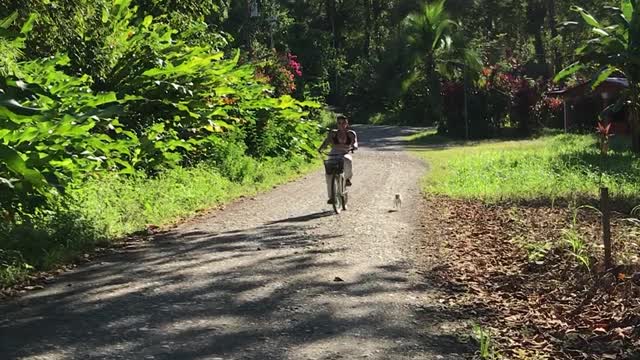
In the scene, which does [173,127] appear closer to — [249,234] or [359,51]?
[249,234]

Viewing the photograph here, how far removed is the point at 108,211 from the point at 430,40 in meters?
35.3

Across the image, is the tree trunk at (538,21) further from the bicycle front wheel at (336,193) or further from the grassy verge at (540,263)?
the bicycle front wheel at (336,193)

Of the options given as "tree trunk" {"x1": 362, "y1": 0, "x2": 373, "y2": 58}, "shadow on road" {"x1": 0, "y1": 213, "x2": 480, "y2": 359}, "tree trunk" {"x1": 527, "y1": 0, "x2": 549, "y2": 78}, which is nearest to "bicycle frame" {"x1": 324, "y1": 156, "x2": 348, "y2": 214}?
"shadow on road" {"x1": 0, "y1": 213, "x2": 480, "y2": 359}

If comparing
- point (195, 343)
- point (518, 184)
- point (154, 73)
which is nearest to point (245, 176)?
point (154, 73)

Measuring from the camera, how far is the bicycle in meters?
11.4

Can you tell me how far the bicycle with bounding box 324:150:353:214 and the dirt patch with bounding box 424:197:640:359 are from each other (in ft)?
6.41

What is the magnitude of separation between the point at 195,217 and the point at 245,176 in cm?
468

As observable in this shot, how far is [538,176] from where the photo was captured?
15.8 m

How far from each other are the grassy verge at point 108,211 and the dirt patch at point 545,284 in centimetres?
410

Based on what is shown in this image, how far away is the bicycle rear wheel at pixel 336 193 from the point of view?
11352 millimetres

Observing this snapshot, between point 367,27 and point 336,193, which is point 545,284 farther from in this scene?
point 367,27

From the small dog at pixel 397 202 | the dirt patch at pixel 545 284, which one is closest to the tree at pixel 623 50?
the small dog at pixel 397 202

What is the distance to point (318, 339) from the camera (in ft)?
16.0

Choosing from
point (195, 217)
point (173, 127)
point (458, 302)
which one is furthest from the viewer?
point (173, 127)
